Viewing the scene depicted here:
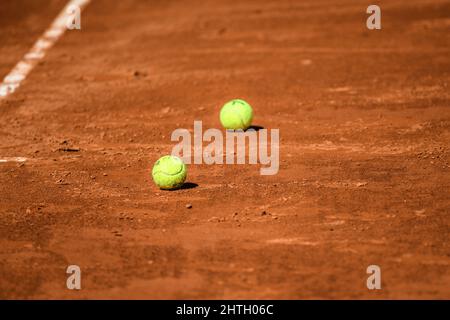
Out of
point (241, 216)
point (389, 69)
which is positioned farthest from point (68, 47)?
point (241, 216)

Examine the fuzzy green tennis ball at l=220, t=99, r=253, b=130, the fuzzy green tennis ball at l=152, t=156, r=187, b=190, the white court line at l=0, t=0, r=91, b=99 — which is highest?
the white court line at l=0, t=0, r=91, b=99

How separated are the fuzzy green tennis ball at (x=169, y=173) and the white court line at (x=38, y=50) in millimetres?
4367

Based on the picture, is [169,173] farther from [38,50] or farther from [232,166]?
[38,50]

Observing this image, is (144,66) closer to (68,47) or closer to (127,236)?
(68,47)

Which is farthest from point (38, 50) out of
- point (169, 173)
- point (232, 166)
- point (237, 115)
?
point (169, 173)

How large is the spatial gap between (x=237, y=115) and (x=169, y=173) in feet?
Answer: 6.16

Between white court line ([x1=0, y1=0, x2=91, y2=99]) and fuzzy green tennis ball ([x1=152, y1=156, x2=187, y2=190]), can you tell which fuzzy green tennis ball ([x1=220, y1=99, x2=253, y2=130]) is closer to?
fuzzy green tennis ball ([x1=152, y1=156, x2=187, y2=190])

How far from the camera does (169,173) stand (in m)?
7.51

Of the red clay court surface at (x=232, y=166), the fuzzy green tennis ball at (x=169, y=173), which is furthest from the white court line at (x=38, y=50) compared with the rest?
the fuzzy green tennis ball at (x=169, y=173)

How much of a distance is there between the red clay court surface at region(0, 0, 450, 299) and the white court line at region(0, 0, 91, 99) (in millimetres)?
173

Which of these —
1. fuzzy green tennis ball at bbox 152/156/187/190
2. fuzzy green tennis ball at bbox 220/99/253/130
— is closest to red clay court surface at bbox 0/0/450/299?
fuzzy green tennis ball at bbox 152/156/187/190

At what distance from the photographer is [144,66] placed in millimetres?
11930

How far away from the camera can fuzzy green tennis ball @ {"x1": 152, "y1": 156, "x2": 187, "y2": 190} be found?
7.52 metres

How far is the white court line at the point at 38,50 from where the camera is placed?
1152 cm
